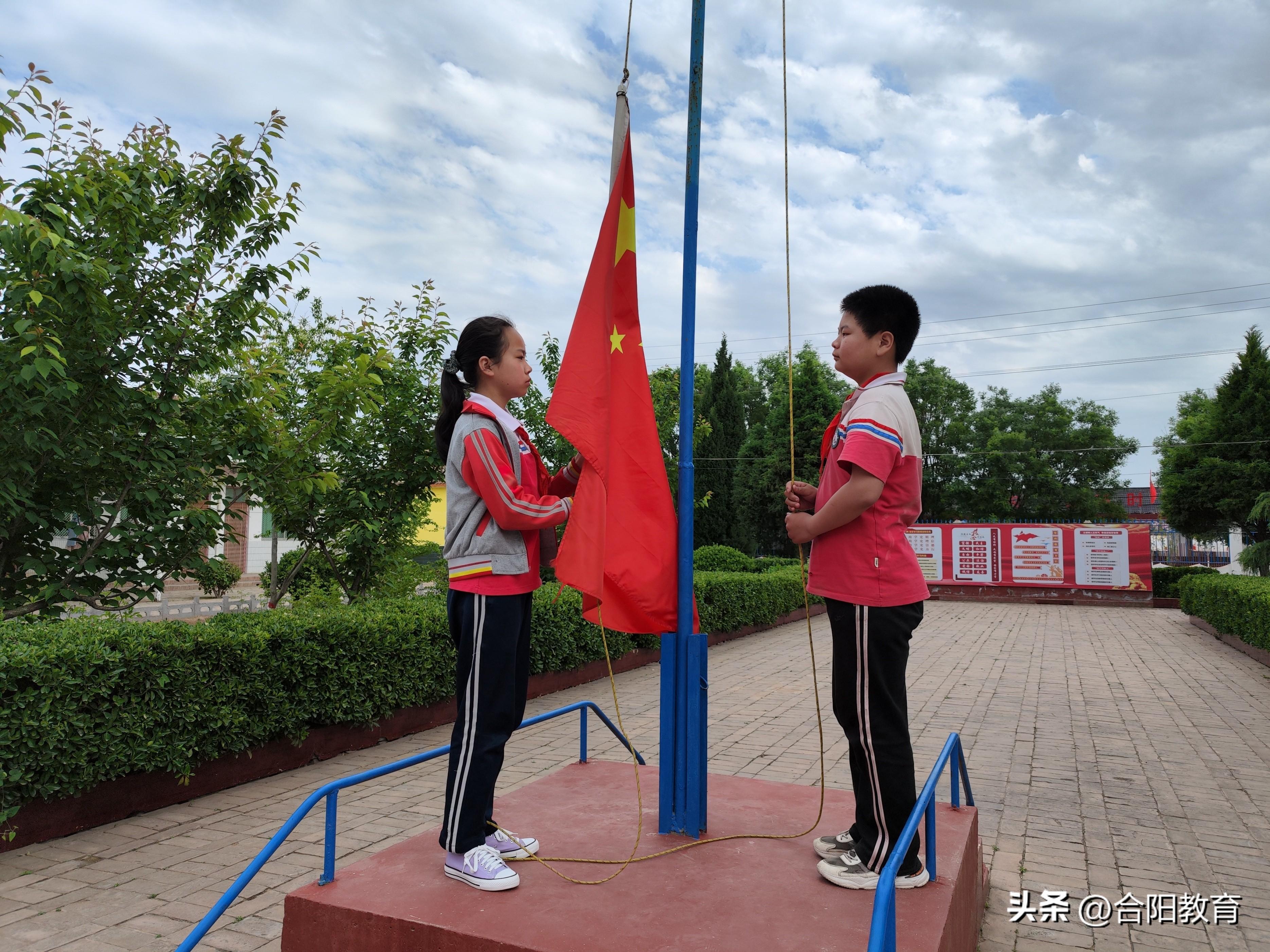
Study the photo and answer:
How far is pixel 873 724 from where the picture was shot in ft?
8.48

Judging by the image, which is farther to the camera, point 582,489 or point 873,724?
point 582,489

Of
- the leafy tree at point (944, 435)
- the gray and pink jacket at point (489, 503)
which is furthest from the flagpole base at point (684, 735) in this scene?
the leafy tree at point (944, 435)

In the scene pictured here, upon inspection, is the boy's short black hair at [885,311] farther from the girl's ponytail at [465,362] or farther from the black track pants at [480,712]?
the black track pants at [480,712]

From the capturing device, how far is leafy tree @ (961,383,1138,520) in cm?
4009

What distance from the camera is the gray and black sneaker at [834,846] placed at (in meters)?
2.79

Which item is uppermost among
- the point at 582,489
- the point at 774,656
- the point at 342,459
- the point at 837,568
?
the point at 342,459

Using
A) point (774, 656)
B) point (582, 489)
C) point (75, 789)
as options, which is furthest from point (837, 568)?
point (774, 656)

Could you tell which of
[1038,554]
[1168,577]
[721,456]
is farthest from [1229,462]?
[721,456]

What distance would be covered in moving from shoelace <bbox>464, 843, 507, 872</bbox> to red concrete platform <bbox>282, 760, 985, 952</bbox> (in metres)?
0.06

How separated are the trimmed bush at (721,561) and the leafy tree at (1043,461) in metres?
25.4

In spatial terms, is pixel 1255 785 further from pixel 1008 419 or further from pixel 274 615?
pixel 1008 419

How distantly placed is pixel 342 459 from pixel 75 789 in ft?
12.8

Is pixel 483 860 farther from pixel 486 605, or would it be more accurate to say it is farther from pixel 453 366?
pixel 453 366

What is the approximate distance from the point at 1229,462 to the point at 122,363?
1117 inches
